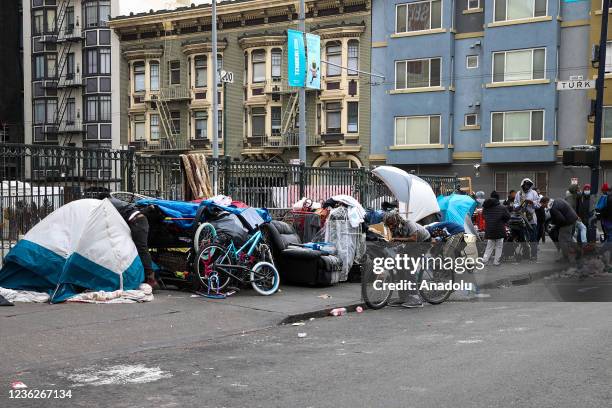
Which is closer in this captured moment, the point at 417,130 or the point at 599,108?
the point at 599,108

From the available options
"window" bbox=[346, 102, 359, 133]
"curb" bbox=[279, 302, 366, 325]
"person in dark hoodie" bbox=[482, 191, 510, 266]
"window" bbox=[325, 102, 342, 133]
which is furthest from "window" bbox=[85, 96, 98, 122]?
"curb" bbox=[279, 302, 366, 325]

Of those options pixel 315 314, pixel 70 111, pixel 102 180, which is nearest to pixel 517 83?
pixel 102 180

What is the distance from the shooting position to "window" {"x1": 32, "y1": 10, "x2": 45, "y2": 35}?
5006cm

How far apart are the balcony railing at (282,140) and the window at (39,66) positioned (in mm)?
19671

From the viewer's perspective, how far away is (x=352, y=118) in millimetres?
38656

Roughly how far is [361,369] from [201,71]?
3835 centimetres

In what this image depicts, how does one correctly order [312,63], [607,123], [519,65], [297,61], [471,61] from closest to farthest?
[297,61]
[312,63]
[607,123]
[519,65]
[471,61]

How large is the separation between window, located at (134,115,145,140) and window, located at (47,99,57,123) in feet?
26.1

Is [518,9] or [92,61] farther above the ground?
[518,9]

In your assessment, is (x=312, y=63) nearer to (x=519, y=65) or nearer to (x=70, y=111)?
(x=519, y=65)

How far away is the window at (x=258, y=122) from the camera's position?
40969 mm

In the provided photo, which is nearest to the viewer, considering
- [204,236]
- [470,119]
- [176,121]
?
[204,236]

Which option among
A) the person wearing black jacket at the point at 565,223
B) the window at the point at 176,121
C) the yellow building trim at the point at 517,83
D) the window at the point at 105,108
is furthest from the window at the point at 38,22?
the person wearing black jacket at the point at 565,223

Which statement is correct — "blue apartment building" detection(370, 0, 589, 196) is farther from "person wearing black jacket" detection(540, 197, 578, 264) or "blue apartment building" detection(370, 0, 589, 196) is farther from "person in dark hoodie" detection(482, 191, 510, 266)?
"person in dark hoodie" detection(482, 191, 510, 266)
